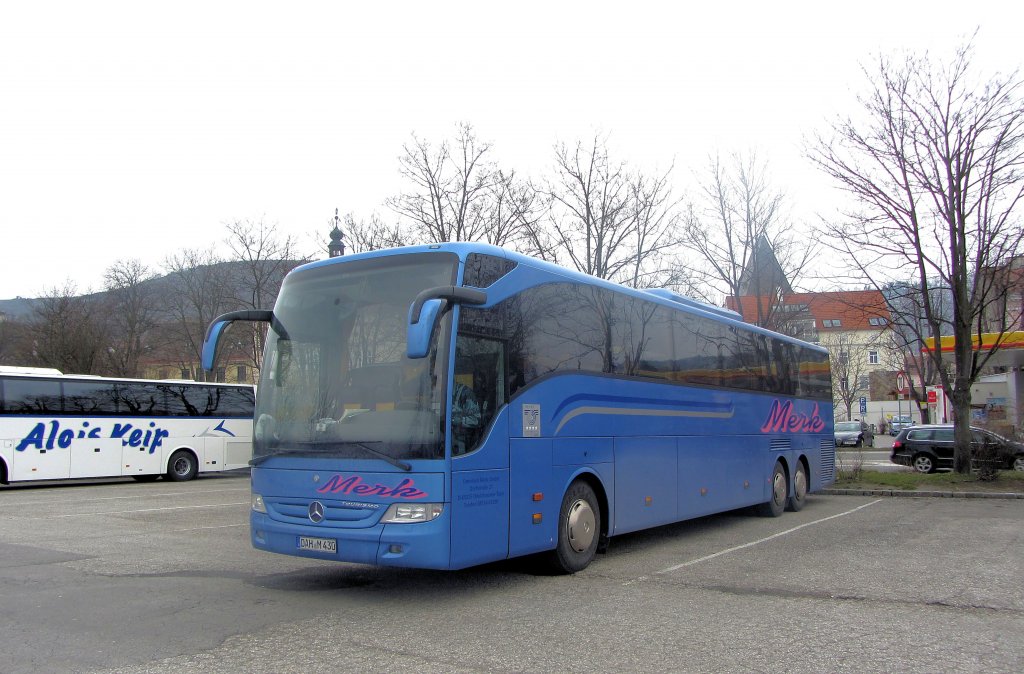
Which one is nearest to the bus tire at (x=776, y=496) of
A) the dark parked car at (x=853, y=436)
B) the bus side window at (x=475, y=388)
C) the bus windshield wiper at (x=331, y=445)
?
the bus side window at (x=475, y=388)

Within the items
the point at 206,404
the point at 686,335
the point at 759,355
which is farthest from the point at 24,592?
the point at 206,404

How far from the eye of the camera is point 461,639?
6.22 m

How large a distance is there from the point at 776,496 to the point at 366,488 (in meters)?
10.1

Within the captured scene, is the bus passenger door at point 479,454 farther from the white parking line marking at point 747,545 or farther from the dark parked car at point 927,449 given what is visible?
the dark parked car at point 927,449

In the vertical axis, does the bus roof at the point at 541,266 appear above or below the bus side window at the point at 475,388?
above

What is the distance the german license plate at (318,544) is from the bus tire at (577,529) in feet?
7.79

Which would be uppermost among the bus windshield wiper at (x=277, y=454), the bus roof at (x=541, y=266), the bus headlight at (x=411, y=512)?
the bus roof at (x=541, y=266)

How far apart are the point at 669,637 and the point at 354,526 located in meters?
2.87

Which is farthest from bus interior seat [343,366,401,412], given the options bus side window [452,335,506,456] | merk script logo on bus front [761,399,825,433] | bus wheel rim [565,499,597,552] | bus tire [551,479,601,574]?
merk script logo on bus front [761,399,825,433]

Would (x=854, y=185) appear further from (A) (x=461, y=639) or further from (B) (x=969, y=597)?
(A) (x=461, y=639)

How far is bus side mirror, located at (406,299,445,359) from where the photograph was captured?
632 centimetres

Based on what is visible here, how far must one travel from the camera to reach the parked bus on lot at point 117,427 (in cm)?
2166

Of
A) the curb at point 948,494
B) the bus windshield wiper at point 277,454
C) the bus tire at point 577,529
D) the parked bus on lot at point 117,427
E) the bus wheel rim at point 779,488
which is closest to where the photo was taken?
the bus windshield wiper at point 277,454

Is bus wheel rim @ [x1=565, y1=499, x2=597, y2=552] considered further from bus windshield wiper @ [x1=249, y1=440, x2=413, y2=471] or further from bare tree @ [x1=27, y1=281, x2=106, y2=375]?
bare tree @ [x1=27, y1=281, x2=106, y2=375]
